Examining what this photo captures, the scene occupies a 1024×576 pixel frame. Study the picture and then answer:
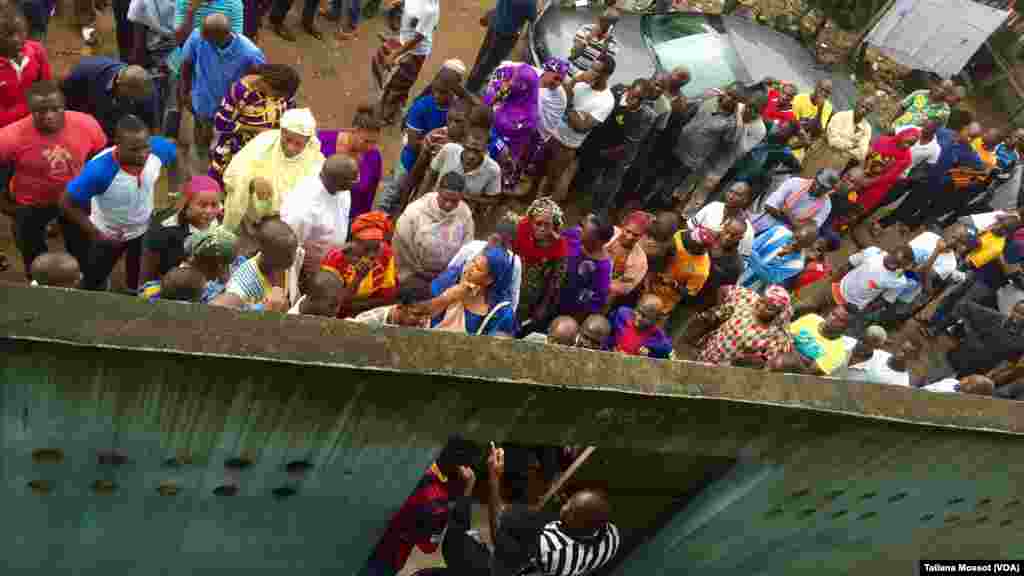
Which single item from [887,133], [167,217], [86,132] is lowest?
[167,217]

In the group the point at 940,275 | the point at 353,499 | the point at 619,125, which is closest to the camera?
the point at 353,499

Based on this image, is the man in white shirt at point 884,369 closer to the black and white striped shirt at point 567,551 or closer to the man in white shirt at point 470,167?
the man in white shirt at point 470,167

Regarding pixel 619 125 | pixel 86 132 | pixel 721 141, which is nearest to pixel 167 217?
pixel 86 132

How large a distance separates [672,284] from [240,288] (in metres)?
Answer: 2.93

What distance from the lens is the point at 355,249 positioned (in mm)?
4406

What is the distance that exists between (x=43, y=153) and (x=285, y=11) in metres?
4.03

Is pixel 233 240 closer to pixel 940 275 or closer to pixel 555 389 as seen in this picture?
pixel 555 389

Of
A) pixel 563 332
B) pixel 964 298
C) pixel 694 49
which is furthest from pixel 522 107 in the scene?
pixel 964 298

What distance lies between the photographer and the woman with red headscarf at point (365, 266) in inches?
174

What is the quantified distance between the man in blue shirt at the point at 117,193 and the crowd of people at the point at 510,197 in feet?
0.04

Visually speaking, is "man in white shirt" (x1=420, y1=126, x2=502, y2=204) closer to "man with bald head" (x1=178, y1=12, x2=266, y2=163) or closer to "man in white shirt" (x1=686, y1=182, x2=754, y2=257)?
"man with bald head" (x1=178, y1=12, x2=266, y2=163)

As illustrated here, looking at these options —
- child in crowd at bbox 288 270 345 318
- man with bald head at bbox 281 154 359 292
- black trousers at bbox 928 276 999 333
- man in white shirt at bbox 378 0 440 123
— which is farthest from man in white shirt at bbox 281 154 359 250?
black trousers at bbox 928 276 999 333

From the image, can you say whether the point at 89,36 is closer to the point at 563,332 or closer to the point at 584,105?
the point at 584,105

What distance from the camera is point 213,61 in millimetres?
5332
